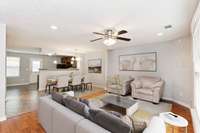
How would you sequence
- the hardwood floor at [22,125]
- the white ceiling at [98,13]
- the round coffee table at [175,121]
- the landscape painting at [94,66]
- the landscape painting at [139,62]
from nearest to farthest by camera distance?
the round coffee table at [175,121] < the white ceiling at [98,13] < the hardwood floor at [22,125] < the landscape painting at [139,62] < the landscape painting at [94,66]

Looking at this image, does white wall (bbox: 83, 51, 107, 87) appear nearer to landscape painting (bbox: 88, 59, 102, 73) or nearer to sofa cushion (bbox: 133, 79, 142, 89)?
landscape painting (bbox: 88, 59, 102, 73)

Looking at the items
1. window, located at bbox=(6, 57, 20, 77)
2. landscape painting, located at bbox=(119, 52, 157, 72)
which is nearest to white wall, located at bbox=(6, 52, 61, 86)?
window, located at bbox=(6, 57, 20, 77)

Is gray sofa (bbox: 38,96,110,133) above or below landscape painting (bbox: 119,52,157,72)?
below

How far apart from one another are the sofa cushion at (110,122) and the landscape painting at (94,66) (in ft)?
19.2

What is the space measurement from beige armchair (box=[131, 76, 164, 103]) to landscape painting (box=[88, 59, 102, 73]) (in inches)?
116

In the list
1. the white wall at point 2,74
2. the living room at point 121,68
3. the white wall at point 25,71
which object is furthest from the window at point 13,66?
the white wall at point 2,74

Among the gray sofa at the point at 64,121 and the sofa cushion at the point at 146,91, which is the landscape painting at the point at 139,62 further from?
the gray sofa at the point at 64,121

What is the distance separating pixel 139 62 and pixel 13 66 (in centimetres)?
832

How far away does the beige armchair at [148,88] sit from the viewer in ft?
13.3

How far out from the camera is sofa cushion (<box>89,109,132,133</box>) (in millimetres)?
1176

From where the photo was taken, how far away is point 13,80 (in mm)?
7777

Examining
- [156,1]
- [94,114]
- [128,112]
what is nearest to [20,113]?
[94,114]

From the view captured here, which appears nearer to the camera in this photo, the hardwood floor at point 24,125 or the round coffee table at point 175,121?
the round coffee table at point 175,121

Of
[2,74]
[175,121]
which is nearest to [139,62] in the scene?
[175,121]
